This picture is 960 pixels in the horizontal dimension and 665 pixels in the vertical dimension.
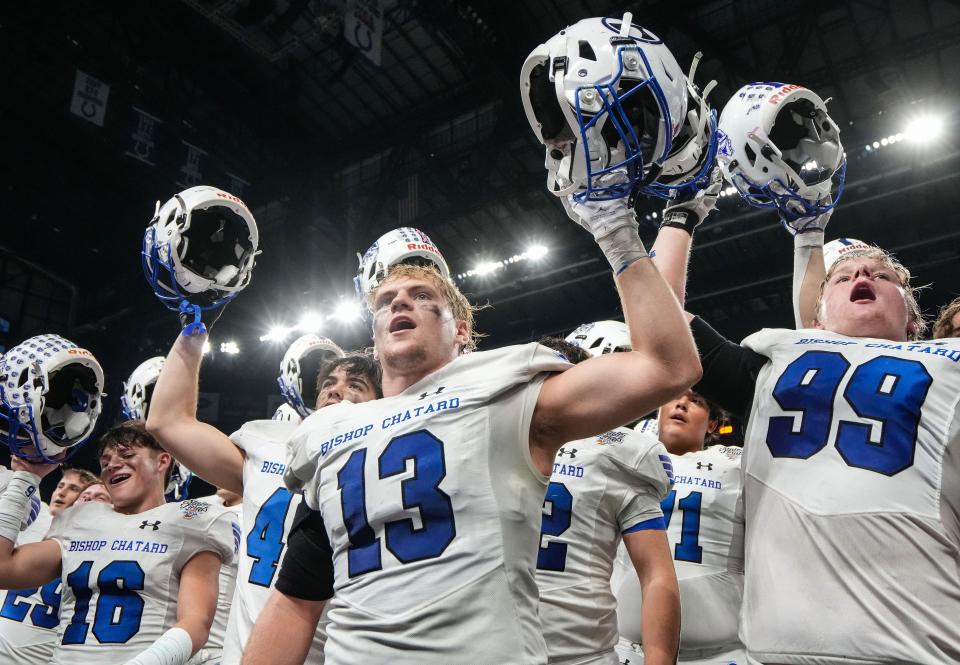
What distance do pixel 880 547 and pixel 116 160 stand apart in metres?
13.2

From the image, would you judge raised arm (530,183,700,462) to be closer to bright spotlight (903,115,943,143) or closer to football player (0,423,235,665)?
football player (0,423,235,665)

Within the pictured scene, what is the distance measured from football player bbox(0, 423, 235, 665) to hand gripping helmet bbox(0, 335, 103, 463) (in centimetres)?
14

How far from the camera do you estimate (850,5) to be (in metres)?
8.05

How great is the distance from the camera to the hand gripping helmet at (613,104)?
4.59 feet

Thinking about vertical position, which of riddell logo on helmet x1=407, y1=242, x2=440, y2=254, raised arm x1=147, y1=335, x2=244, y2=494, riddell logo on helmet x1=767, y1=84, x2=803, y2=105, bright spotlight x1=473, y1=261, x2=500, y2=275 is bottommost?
raised arm x1=147, y1=335, x2=244, y2=494

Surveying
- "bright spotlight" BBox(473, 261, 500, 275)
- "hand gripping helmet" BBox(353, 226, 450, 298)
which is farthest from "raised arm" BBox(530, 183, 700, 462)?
"bright spotlight" BBox(473, 261, 500, 275)

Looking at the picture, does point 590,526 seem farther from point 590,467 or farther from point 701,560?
point 701,560

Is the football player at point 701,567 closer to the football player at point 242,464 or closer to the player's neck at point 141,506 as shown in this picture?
the football player at point 242,464

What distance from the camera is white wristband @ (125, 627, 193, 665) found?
2229 millimetres

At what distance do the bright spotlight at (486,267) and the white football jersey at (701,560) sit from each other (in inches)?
344

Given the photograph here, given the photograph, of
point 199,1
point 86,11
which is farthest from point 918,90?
point 86,11

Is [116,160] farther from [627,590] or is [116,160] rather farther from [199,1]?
[627,590]

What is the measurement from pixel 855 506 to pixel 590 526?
79 cm

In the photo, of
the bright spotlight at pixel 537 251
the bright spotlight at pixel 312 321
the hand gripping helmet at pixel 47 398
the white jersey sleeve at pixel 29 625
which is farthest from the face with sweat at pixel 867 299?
the bright spotlight at pixel 312 321
